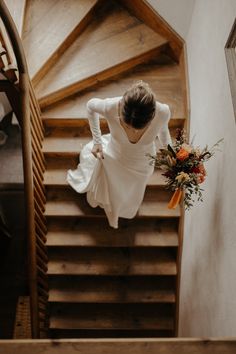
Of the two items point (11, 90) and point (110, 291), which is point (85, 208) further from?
point (11, 90)

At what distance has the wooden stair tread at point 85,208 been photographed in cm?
345

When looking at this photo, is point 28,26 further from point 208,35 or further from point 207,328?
point 207,328

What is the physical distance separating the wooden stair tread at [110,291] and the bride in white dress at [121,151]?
0.70m

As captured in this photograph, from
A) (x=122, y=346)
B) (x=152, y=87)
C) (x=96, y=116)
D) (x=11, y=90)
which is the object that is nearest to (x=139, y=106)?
(x=96, y=116)

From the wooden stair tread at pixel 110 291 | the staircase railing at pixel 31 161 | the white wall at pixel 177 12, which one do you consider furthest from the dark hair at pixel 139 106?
the wooden stair tread at pixel 110 291

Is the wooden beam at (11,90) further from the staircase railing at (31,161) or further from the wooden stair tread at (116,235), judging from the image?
the wooden stair tread at (116,235)

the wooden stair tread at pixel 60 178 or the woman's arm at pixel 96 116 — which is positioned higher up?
the woman's arm at pixel 96 116

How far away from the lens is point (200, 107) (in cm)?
296

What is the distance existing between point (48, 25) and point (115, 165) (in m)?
1.45

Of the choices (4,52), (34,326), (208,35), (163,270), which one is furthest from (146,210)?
(4,52)

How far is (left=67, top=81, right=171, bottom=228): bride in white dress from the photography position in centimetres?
226

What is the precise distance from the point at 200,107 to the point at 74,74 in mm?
1141

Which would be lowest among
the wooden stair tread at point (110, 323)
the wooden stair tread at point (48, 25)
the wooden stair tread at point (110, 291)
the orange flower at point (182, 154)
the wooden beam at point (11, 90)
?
the wooden stair tread at point (110, 323)

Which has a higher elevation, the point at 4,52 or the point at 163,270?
the point at 4,52
